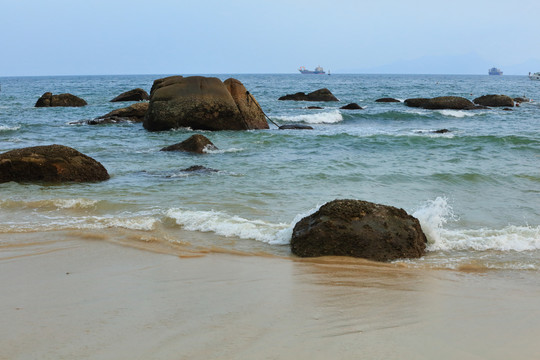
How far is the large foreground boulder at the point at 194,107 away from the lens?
1784 centimetres

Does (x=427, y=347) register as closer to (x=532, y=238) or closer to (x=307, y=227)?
(x=307, y=227)

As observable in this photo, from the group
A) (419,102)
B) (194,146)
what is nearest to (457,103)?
(419,102)

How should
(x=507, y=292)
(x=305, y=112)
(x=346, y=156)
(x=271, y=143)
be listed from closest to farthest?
(x=507, y=292) → (x=346, y=156) → (x=271, y=143) → (x=305, y=112)

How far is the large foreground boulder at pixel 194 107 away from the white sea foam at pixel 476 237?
40.3 feet

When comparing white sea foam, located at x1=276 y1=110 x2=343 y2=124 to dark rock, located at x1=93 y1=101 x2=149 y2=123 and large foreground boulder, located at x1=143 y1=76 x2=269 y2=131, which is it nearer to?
large foreground boulder, located at x1=143 y1=76 x2=269 y2=131

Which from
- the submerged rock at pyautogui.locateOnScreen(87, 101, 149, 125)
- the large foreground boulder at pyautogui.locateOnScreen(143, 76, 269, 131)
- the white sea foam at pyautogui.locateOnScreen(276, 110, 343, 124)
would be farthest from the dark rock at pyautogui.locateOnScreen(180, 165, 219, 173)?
the white sea foam at pyautogui.locateOnScreen(276, 110, 343, 124)

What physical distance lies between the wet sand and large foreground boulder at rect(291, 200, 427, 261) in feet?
0.64

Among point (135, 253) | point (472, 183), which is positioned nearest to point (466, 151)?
point (472, 183)

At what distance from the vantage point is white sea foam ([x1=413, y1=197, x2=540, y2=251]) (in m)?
5.93

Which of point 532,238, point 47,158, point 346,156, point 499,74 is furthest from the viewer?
point 499,74

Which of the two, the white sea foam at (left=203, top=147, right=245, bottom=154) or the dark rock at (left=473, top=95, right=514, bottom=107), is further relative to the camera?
the dark rock at (left=473, top=95, right=514, bottom=107)

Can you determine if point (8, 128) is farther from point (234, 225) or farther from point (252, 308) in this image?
point (252, 308)

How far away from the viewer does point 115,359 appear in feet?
10.1

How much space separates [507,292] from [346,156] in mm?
9049
